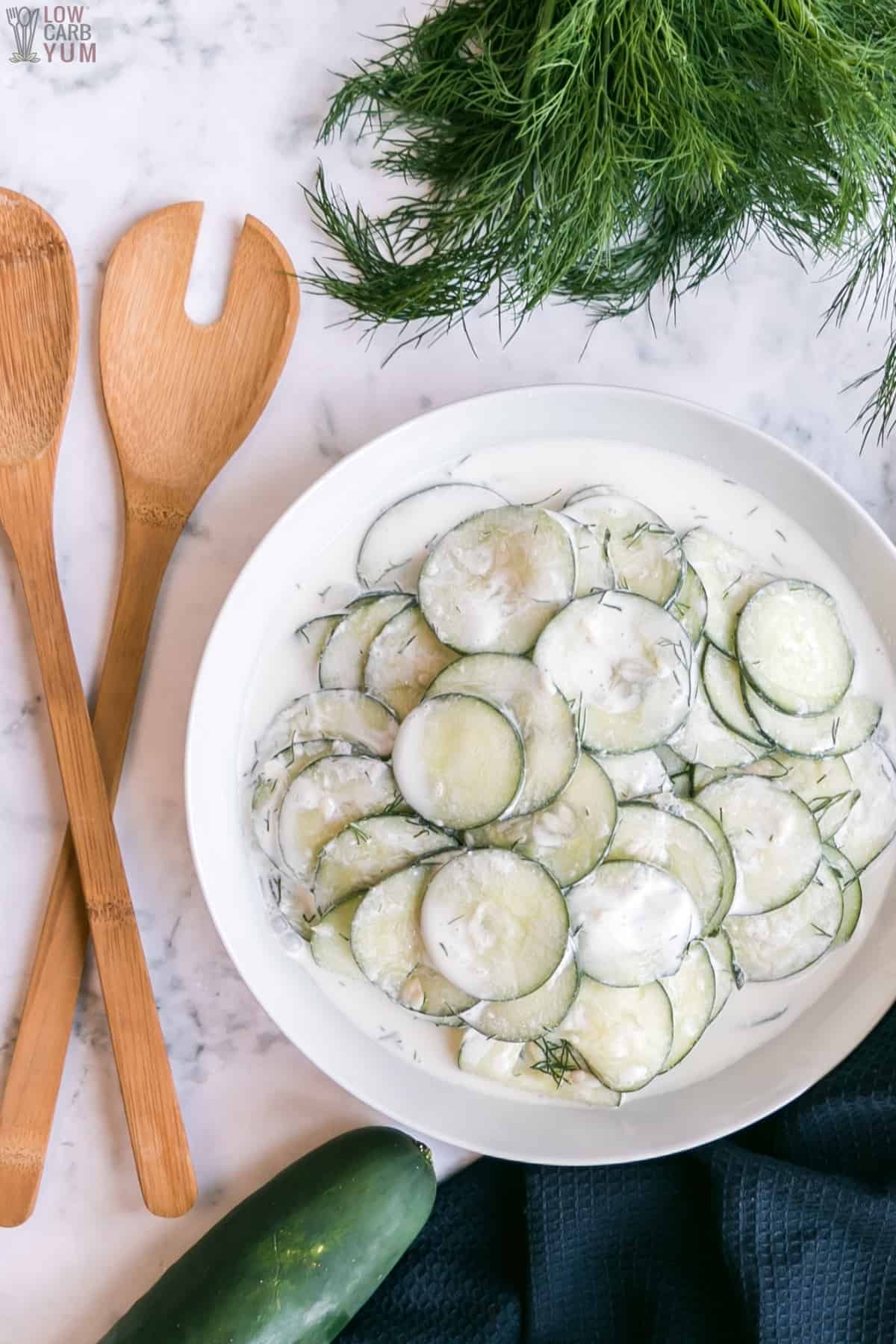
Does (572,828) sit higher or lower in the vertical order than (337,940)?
higher

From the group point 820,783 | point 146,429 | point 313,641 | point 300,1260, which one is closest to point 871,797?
point 820,783

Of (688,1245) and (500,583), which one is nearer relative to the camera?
(500,583)

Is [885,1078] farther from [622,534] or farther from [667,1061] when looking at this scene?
[622,534]

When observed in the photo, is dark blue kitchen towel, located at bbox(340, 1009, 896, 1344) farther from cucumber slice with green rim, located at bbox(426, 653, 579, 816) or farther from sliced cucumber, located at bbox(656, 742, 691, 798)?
cucumber slice with green rim, located at bbox(426, 653, 579, 816)

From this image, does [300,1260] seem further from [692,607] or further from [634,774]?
[692,607]

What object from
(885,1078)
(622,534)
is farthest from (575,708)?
(885,1078)

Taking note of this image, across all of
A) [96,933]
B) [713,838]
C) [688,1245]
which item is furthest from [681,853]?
[96,933]

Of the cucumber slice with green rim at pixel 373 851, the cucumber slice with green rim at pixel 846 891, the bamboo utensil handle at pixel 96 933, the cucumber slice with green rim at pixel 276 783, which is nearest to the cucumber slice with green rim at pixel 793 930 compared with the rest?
the cucumber slice with green rim at pixel 846 891

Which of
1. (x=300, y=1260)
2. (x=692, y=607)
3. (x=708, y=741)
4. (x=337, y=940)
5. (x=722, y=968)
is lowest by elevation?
(x=300, y=1260)
